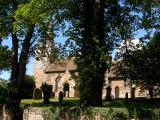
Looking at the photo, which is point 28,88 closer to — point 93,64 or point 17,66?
point 17,66

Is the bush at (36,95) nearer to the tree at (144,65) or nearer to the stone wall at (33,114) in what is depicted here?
the tree at (144,65)

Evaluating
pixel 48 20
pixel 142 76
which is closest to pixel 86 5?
pixel 48 20

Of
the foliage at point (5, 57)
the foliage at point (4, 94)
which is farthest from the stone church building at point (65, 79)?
the foliage at point (5, 57)

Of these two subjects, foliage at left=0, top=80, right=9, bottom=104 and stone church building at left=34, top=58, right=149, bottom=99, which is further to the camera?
stone church building at left=34, top=58, right=149, bottom=99

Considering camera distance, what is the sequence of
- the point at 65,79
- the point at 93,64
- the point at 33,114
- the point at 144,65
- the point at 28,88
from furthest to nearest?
the point at 65,79
the point at 28,88
the point at 144,65
the point at 33,114
the point at 93,64

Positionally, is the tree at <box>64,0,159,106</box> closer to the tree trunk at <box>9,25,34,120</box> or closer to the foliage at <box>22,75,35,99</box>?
the tree trunk at <box>9,25,34,120</box>

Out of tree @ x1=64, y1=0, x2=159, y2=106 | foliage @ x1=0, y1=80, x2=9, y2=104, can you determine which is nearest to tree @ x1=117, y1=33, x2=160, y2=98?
tree @ x1=64, y1=0, x2=159, y2=106

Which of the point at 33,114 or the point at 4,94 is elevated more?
the point at 4,94

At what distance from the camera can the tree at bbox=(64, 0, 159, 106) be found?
24812mm

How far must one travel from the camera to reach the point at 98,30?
25.6 m

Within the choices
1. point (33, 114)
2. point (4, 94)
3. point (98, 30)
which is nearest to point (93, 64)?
point (98, 30)

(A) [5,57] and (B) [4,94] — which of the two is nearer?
(A) [5,57]

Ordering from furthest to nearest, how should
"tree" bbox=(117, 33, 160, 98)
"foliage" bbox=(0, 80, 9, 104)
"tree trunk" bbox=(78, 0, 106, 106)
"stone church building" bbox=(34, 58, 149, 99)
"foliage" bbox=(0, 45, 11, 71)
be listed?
"stone church building" bbox=(34, 58, 149, 99) → "foliage" bbox=(0, 80, 9, 104) → "foliage" bbox=(0, 45, 11, 71) → "tree" bbox=(117, 33, 160, 98) → "tree trunk" bbox=(78, 0, 106, 106)

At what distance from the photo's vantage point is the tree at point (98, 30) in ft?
81.4
